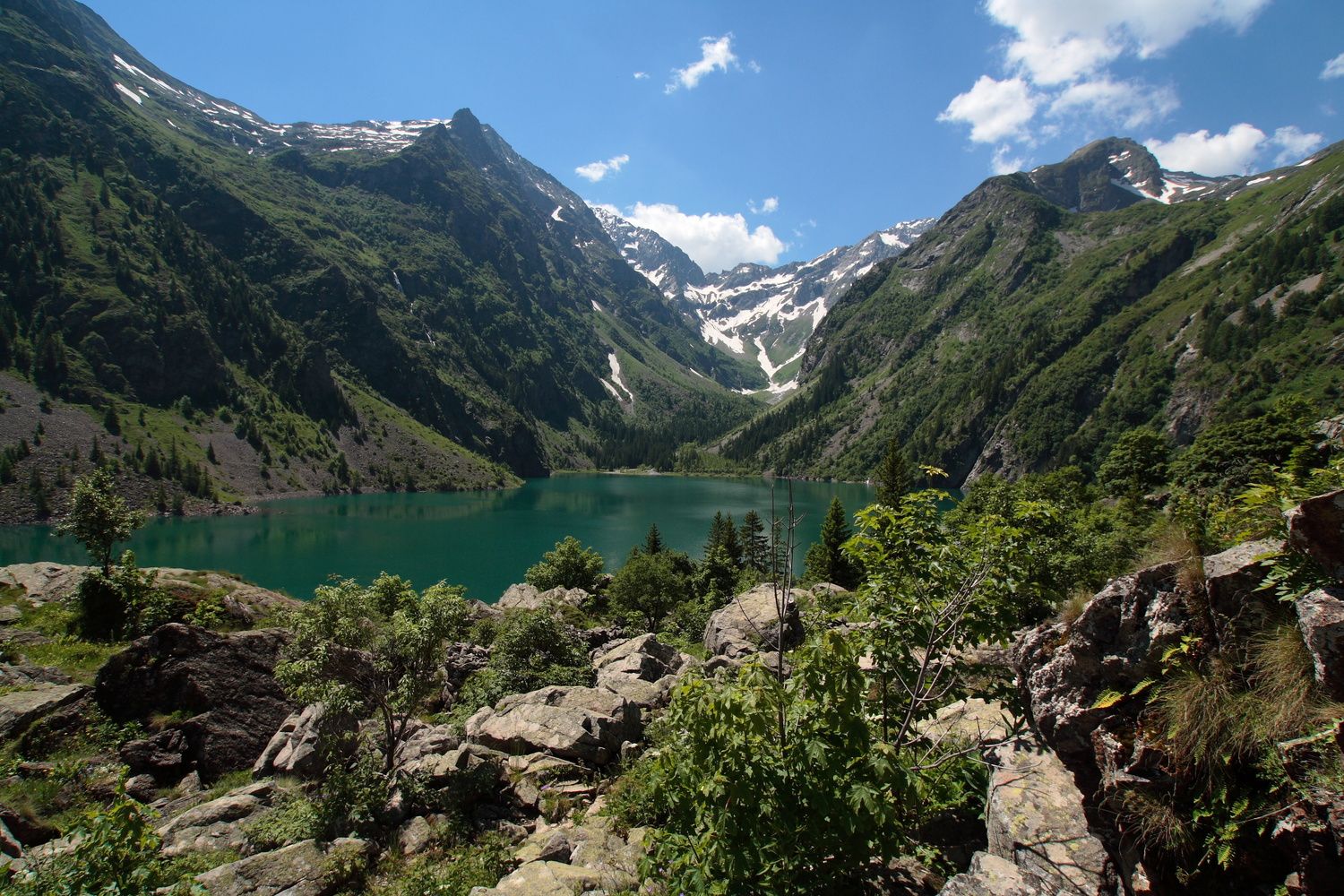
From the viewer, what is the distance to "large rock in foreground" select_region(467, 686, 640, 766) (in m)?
13.9

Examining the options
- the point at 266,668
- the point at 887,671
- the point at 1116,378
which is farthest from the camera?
the point at 1116,378

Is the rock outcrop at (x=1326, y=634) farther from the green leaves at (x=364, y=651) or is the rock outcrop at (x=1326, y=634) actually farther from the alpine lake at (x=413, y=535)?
the alpine lake at (x=413, y=535)

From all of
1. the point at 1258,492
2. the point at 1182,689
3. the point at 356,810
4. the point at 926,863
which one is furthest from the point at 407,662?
the point at 1258,492

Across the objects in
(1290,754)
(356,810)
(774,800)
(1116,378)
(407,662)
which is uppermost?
(1116,378)

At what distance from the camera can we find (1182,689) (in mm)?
5133

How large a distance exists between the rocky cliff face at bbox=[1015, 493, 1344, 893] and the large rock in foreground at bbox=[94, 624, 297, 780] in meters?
19.1

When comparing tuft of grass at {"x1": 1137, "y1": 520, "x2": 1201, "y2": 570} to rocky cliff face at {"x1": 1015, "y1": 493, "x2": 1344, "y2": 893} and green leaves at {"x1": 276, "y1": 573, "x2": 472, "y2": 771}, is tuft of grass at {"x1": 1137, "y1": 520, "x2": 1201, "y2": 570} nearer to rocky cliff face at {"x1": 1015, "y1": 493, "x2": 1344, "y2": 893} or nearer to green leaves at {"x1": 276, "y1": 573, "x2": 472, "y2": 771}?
rocky cliff face at {"x1": 1015, "y1": 493, "x2": 1344, "y2": 893}

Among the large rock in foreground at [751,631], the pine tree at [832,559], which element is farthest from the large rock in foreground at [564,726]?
the pine tree at [832,559]

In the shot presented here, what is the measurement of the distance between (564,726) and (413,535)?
3807 inches

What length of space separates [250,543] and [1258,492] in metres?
113

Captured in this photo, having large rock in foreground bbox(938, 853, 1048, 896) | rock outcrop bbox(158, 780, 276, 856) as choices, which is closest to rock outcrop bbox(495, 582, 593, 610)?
rock outcrop bbox(158, 780, 276, 856)

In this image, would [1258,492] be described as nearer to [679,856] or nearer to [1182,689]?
[1182,689]

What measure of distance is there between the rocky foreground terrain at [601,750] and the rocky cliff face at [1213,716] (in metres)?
0.02

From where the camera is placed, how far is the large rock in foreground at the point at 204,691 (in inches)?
596
